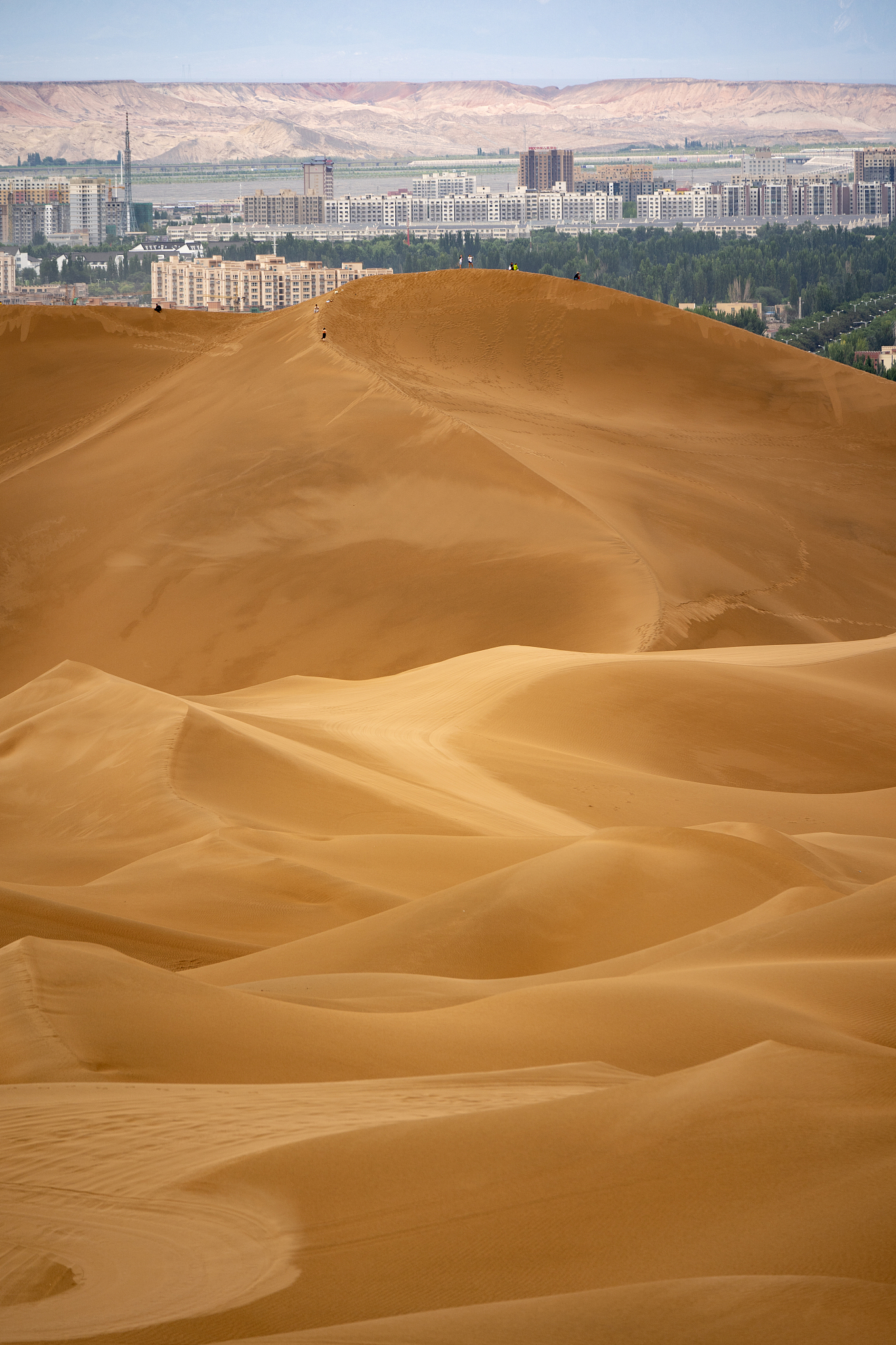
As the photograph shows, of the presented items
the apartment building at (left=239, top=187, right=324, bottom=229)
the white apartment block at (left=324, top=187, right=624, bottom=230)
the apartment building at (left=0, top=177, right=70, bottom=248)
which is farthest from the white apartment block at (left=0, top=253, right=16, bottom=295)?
the white apartment block at (left=324, top=187, right=624, bottom=230)

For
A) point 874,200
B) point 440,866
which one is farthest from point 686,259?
point 440,866

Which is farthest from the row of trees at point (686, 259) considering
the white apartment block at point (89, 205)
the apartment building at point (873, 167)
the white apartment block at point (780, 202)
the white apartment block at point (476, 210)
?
the white apartment block at point (89, 205)

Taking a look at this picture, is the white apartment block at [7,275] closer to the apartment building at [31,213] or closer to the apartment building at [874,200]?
the apartment building at [31,213]

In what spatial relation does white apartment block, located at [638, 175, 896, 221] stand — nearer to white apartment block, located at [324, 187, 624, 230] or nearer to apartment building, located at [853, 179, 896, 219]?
apartment building, located at [853, 179, 896, 219]

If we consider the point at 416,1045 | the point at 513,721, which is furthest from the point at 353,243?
the point at 416,1045

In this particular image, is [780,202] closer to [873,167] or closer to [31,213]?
[873,167]

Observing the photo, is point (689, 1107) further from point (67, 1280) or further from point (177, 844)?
point (177, 844)
